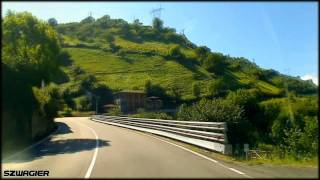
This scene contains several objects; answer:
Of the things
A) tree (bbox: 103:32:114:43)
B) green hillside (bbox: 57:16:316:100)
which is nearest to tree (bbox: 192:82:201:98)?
green hillside (bbox: 57:16:316:100)

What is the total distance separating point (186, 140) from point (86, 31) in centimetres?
2666

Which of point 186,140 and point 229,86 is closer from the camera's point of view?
point 186,140

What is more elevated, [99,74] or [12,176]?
[99,74]

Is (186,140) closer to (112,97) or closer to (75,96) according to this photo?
(75,96)

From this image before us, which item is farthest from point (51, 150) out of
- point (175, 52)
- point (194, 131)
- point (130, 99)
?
point (130, 99)

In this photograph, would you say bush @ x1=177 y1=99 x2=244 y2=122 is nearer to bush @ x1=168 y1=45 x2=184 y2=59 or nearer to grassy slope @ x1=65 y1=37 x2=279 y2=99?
grassy slope @ x1=65 y1=37 x2=279 y2=99

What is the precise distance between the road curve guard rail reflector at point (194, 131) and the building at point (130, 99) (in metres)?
46.0

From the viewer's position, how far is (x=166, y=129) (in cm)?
3191

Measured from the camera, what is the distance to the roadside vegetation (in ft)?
92.0

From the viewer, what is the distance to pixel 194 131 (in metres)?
24.1

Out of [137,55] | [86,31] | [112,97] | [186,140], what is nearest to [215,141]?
[186,140]

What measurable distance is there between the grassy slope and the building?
Result: 1631mm

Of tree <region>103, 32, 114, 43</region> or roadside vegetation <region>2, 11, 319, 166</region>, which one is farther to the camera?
tree <region>103, 32, 114, 43</region>

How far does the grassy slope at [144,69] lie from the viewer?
87.8 metres
